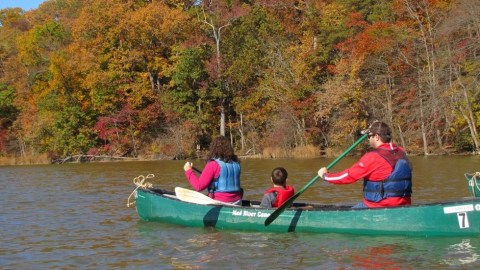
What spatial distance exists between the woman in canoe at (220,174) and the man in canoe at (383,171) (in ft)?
5.61

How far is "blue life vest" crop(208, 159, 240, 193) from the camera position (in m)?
9.48

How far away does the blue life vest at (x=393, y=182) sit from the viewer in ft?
26.1

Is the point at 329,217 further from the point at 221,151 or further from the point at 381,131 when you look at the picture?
the point at 221,151

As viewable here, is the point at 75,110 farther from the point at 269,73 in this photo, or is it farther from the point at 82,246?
the point at 82,246

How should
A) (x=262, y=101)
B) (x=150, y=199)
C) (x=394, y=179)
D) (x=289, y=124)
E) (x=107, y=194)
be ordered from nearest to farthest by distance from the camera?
(x=394, y=179) < (x=150, y=199) < (x=107, y=194) < (x=289, y=124) < (x=262, y=101)

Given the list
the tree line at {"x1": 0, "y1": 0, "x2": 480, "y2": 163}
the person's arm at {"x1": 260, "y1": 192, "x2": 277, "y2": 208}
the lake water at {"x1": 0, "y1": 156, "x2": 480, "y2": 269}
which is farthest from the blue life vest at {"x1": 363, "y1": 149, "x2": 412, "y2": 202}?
the tree line at {"x1": 0, "y1": 0, "x2": 480, "y2": 163}

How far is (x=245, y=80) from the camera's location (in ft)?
116

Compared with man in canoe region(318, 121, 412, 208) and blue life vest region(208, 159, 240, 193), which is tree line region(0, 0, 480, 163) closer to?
blue life vest region(208, 159, 240, 193)

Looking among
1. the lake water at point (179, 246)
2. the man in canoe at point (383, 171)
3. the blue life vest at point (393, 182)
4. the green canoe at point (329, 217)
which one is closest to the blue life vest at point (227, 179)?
the green canoe at point (329, 217)

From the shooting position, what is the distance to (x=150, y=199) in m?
10.3

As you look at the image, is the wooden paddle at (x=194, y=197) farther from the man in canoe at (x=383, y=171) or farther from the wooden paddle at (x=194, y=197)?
the man in canoe at (x=383, y=171)

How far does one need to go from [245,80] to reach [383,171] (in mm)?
27615

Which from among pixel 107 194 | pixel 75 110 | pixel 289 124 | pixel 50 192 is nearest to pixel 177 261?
pixel 107 194

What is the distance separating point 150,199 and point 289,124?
2321 cm
